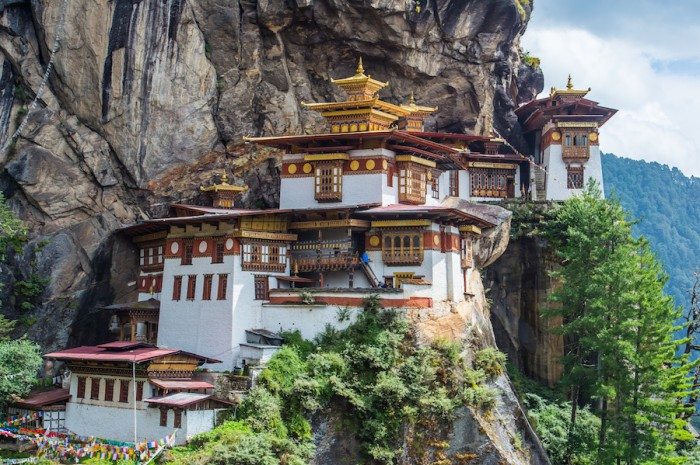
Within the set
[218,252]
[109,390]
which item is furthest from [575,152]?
[109,390]

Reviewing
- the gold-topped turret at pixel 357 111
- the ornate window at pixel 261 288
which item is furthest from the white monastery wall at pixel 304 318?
the gold-topped turret at pixel 357 111

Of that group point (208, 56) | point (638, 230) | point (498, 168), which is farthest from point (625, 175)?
point (208, 56)

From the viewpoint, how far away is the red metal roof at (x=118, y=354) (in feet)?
124

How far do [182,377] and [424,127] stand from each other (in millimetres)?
27483

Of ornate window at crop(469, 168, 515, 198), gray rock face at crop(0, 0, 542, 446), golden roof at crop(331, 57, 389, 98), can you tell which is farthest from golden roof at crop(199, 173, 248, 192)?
ornate window at crop(469, 168, 515, 198)

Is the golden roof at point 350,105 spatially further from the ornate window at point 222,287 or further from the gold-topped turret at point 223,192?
the ornate window at point 222,287

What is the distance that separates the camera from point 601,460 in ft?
140

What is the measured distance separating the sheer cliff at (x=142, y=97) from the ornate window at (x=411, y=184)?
30.0 ft

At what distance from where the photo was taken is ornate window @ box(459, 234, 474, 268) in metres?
46.6

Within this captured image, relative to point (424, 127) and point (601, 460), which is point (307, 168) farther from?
point (601, 460)

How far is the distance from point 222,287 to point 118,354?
6391 millimetres

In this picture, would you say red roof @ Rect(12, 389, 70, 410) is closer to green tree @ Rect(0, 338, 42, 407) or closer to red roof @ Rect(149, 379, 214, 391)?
green tree @ Rect(0, 338, 42, 407)

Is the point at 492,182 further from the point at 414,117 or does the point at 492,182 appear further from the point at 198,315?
the point at 198,315

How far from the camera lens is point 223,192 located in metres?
50.8
